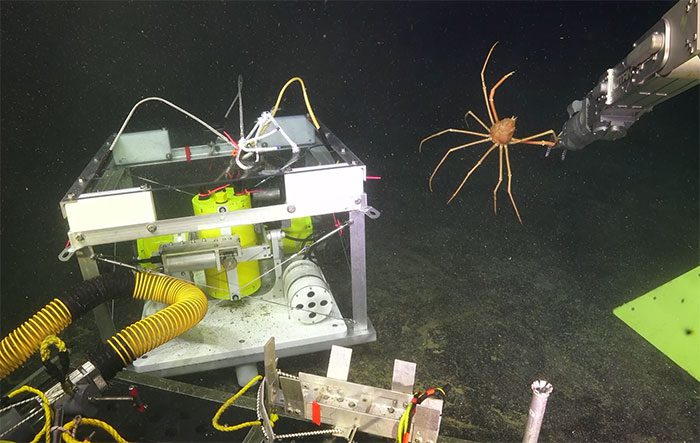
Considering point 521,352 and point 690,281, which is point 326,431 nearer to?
point 521,352

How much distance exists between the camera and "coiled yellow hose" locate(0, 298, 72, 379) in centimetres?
96

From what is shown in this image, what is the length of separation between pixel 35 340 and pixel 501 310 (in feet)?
4.37

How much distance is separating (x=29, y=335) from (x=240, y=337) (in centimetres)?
47

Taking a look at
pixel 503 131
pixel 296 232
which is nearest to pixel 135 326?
pixel 296 232

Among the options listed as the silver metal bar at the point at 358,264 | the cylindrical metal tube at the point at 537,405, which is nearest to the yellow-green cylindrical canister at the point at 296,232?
the silver metal bar at the point at 358,264

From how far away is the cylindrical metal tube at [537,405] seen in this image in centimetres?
57

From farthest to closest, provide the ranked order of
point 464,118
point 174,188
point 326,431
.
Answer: point 464,118 → point 174,188 → point 326,431

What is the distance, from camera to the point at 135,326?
3.22 ft

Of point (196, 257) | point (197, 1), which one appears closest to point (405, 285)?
point (196, 257)

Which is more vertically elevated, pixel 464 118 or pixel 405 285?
pixel 464 118

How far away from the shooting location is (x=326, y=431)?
0.75 metres

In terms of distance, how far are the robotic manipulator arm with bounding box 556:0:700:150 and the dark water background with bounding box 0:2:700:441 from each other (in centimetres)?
71

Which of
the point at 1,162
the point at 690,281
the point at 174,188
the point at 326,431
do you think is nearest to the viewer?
the point at 326,431

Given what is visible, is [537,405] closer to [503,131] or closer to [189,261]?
[189,261]
